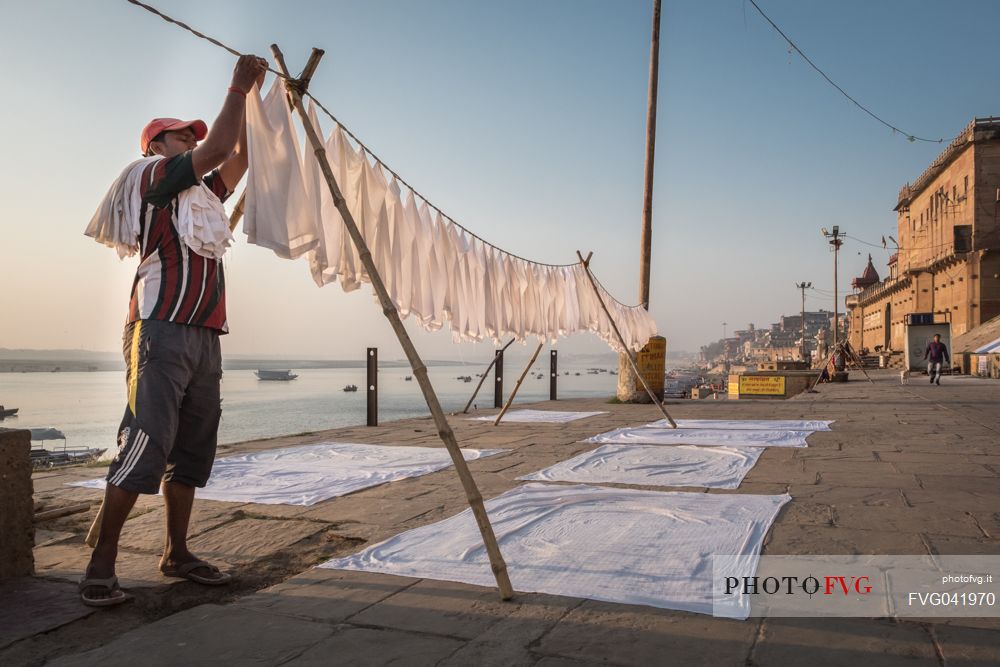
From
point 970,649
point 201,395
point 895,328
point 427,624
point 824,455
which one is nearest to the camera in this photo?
point 970,649

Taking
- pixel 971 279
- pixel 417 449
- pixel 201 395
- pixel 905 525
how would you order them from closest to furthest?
1. pixel 201 395
2. pixel 905 525
3. pixel 417 449
4. pixel 971 279

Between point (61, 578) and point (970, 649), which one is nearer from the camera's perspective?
point (970, 649)

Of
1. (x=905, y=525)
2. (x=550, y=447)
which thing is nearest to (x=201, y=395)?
(x=905, y=525)

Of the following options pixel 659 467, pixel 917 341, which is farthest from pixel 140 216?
pixel 917 341

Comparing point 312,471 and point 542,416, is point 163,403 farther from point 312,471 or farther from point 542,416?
point 542,416

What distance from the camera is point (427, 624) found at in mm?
2158

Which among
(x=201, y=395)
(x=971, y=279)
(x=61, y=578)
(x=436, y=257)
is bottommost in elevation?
(x=61, y=578)

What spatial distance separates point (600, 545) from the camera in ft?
9.78

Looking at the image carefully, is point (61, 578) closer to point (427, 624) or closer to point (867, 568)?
point (427, 624)

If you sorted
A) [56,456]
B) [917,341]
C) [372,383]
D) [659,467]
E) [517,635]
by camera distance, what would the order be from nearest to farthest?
[517,635], [659,467], [372,383], [56,456], [917,341]

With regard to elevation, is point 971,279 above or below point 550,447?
above

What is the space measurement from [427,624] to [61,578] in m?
1.62

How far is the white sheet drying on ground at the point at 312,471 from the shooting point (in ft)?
14.2

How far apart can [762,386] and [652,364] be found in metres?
6.27
